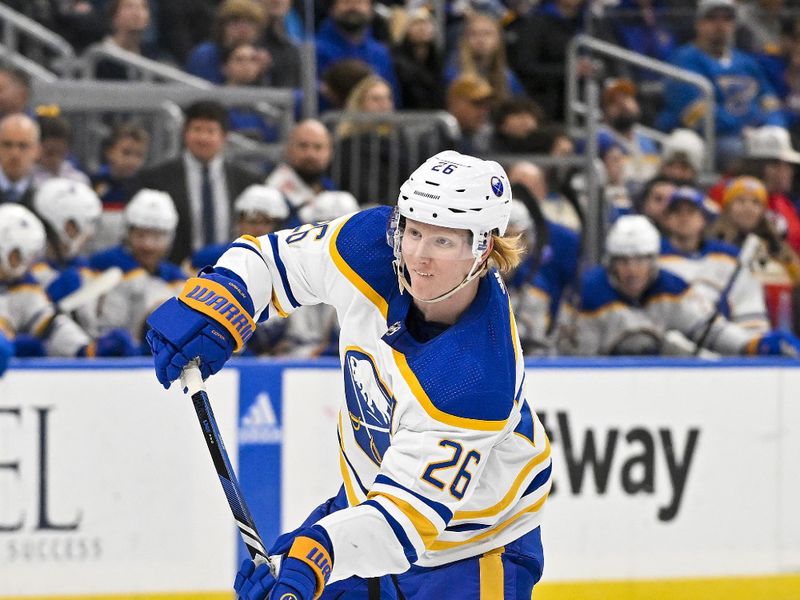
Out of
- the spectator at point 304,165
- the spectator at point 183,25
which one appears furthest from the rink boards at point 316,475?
the spectator at point 183,25

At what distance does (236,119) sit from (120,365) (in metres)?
2.69

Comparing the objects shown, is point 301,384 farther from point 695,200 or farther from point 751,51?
point 751,51

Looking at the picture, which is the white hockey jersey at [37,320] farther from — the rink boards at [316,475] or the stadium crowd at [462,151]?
the rink boards at [316,475]

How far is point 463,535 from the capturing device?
354 cm

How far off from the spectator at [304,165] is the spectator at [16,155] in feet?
3.46

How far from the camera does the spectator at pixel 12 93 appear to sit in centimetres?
682

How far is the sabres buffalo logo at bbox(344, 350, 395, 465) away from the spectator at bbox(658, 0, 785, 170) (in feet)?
18.4

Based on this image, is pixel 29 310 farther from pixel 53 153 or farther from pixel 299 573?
pixel 299 573

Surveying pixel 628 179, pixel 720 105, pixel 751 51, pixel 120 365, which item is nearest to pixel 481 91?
pixel 628 179

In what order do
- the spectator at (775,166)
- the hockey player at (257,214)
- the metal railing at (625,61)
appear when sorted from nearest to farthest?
1. the hockey player at (257,214)
2. the spectator at (775,166)
3. the metal railing at (625,61)

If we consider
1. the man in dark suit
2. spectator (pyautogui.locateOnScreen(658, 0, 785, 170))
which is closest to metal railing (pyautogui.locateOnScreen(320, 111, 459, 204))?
the man in dark suit

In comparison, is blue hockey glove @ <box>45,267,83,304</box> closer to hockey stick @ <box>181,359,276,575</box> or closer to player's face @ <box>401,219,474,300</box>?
hockey stick @ <box>181,359,276,575</box>

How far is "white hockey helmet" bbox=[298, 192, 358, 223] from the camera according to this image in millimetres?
6391

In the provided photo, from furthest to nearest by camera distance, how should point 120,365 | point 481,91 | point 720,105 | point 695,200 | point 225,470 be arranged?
point 720,105 → point 481,91 → point 695,200 → point 120,365 → point 225,470
